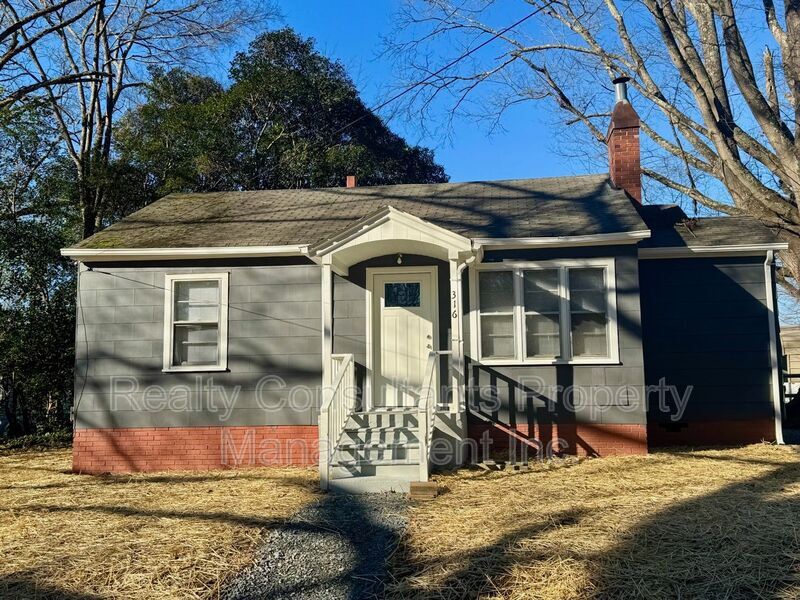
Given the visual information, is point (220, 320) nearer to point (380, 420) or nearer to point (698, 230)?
point (380, 420)

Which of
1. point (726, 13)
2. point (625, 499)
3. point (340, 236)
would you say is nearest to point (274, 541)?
point (625, 499)

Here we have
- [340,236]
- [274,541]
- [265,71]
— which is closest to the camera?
[274,541]

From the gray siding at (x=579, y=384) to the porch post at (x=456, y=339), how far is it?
1.75ft

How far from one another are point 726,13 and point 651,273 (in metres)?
4.03

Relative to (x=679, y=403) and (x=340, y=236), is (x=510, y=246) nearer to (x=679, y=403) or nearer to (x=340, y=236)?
(x=340, y=236)

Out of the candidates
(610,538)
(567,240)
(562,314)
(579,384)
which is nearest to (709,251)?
(567,240)

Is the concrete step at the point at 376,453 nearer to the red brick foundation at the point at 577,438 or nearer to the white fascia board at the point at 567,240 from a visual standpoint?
the red brick foundation at the point at 577,438

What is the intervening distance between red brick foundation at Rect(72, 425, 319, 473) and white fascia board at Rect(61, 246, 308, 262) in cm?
240

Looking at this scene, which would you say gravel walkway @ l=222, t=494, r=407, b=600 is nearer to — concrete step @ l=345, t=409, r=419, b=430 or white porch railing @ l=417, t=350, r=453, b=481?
white porch railing @ l=417, t=350, r=453, b=481

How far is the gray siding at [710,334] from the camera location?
974cm

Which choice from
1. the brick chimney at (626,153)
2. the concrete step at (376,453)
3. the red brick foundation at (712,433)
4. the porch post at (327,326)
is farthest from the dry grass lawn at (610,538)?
the brick chimney at (626,153)

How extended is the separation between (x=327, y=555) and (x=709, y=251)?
24.5 ft

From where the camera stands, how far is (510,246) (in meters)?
8.91

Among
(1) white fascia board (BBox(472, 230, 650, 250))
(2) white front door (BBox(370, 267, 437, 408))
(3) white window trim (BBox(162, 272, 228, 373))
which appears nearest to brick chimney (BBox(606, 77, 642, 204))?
(1) white fascia board (BBox(472, 230, 650, 250))
